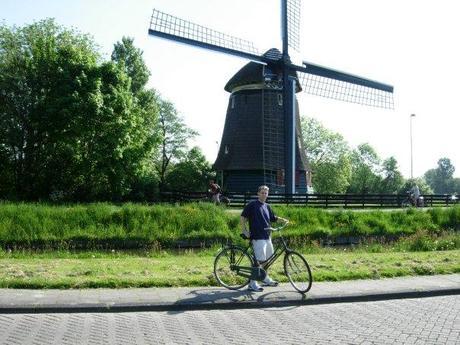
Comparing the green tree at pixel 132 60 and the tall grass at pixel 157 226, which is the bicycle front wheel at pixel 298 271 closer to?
the tall grass at pixel 157 226

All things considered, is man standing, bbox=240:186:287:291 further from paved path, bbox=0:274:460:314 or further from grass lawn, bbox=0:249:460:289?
grass lawn, bbox=0:249:460:289

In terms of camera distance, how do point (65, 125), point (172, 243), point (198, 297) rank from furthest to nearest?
1. point (65, 125)
2. point (172, 243)
3. point (198, 297)

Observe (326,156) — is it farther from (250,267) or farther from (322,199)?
(250,267)

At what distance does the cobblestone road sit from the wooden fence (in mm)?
18227

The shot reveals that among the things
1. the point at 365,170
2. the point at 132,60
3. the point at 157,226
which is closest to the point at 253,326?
the point at 157,226

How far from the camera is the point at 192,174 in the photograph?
52.4 metres

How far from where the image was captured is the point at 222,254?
30.1 feet

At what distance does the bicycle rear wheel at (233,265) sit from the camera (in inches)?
355

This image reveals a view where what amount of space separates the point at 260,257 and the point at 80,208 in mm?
12573

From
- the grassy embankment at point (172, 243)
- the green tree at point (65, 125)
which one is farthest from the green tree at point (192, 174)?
the grassy embankment at point (172, 243)

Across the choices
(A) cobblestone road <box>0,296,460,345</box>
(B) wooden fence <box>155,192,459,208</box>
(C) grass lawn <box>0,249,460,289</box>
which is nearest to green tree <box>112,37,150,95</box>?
(B) wooden fence <box>155,192,459,208</box>

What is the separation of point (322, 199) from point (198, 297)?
1993cm

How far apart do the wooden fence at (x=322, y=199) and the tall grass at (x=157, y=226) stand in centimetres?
386

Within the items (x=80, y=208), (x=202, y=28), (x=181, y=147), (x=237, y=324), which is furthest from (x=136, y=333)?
(x=181, y=147)
